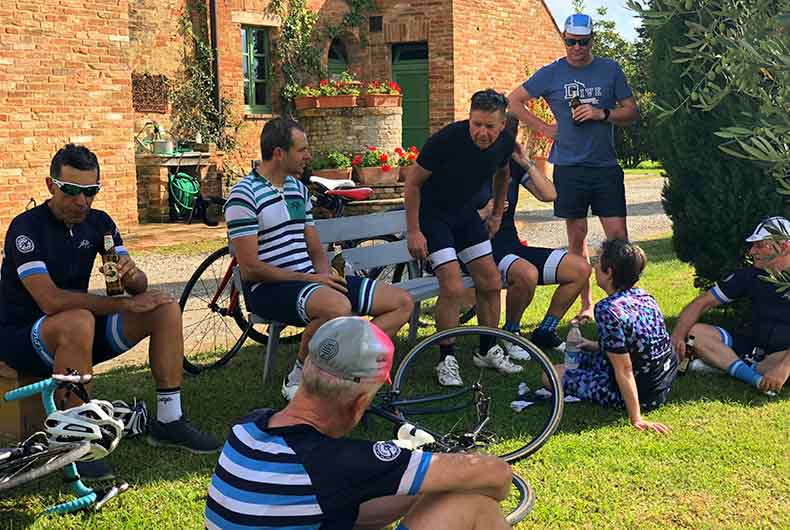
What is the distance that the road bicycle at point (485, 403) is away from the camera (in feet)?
15.1

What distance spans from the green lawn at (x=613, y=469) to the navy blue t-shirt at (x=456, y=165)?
5.01ft

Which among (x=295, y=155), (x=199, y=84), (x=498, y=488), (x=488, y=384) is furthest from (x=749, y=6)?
(x=199, y=84)

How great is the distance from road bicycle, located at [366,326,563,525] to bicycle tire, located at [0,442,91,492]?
1228 mm

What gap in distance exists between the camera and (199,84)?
16.5m

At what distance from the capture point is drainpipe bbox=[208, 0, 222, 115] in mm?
16531

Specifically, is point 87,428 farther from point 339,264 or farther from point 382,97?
point 382,97

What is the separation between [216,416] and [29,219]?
59.9 inches

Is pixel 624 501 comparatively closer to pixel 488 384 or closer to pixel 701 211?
pixel 488 384

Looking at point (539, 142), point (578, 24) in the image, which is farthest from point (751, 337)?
point (539, 142)

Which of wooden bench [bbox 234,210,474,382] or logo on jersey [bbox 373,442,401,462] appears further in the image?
wooden bench [bbox 234,210,474,382]

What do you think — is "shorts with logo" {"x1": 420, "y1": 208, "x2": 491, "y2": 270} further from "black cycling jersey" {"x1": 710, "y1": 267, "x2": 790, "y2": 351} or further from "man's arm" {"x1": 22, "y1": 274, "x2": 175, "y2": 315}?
"man's arm" {"x1": 22, "y1": 274, "x2": 175, "y2": 315}

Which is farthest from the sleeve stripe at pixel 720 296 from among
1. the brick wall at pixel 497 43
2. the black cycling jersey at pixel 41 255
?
the brick wall at pixel 497 43

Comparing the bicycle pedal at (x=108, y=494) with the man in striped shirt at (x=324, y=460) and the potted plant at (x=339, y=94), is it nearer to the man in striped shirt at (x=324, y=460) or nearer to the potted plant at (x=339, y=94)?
the man in striped shirt at (x=324, y=460)

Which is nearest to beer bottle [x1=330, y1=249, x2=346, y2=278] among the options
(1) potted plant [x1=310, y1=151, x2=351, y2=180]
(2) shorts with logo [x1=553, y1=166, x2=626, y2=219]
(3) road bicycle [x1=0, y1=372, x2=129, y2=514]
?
(2) shorts with logo [x1=553, y1=166, x2=626, y2=219]
